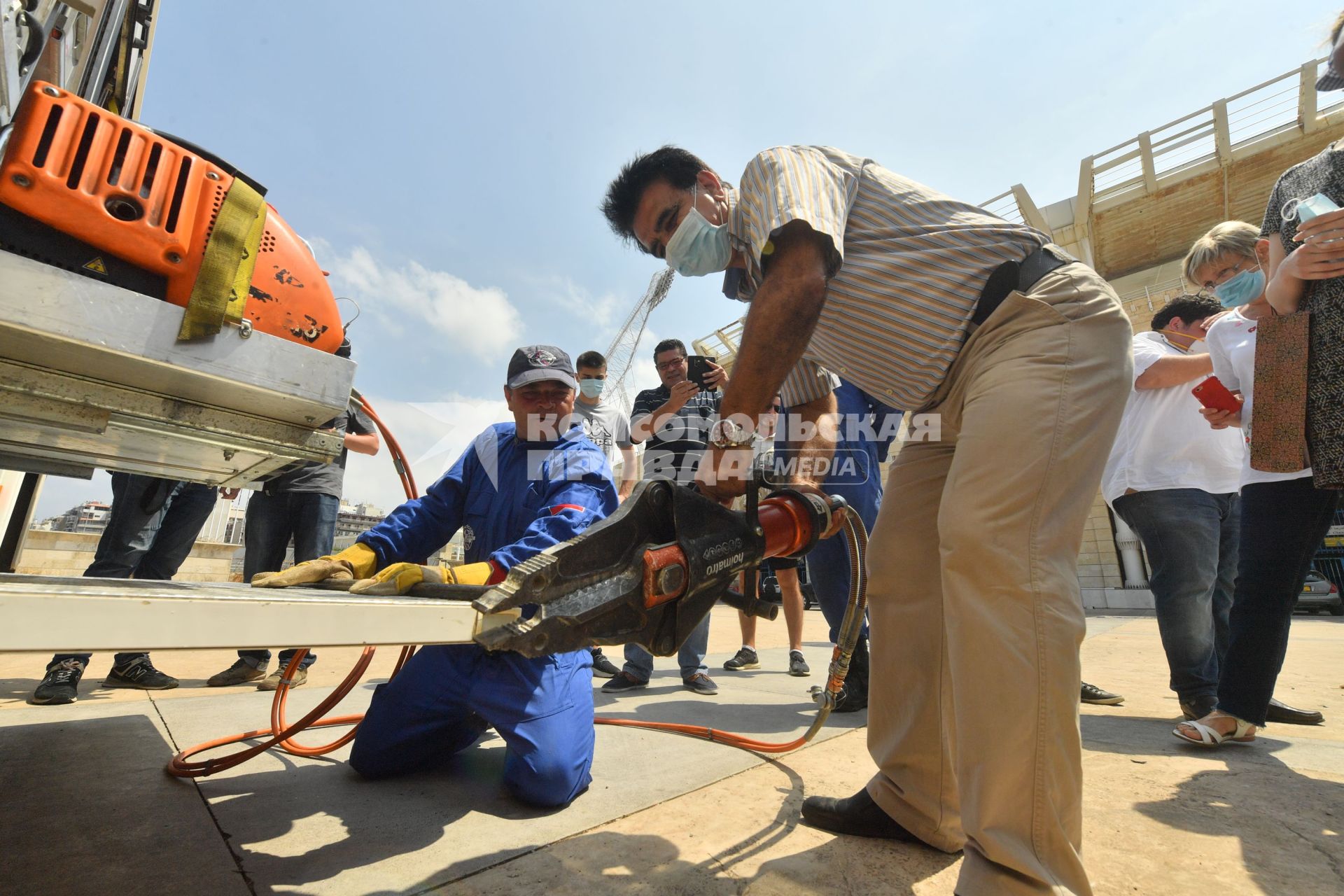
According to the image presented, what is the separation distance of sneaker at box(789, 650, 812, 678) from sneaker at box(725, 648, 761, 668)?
0.97 ft

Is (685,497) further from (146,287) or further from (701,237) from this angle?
(146,287)

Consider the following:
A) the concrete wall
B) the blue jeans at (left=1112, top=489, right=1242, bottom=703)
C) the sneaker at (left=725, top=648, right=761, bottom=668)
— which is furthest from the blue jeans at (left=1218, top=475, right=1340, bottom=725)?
the concrete wall

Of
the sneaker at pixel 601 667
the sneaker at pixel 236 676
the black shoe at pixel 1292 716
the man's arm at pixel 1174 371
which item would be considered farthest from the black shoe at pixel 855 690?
the sneaker at pixel 236 676

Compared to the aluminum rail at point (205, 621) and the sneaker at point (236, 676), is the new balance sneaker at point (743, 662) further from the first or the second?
the aluminum rail at point (205, 621)

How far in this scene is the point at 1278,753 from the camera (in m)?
1.67

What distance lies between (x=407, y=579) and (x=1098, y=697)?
2.69 metres

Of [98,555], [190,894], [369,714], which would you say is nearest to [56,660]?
[98,555]

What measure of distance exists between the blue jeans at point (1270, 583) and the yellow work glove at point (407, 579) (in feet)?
6.75

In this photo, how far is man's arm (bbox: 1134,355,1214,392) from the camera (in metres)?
2.28

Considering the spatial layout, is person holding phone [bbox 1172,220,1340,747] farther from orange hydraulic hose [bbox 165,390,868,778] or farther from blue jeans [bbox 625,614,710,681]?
blue jeans [bbox 625,614,710,681]

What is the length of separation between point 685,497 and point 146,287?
100 centimetres

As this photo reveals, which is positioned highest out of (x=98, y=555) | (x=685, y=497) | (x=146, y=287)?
(x=146, y=287)

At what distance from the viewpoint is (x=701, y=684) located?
2.82 meters

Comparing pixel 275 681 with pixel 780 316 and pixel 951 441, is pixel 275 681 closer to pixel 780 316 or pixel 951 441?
pixel 780 316
